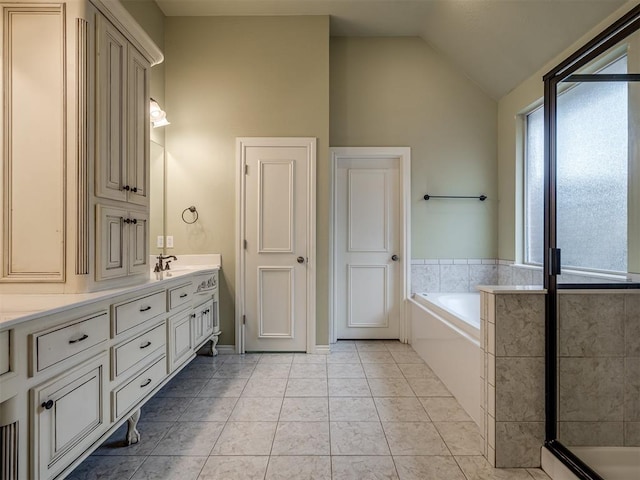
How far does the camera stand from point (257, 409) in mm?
2020

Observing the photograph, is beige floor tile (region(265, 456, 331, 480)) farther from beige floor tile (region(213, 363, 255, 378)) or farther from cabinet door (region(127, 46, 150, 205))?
cabinet door (region(127, 46, 150, 205))

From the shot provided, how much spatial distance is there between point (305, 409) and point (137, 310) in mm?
1167

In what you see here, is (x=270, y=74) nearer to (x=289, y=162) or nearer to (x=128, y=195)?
(x=289, y=162)

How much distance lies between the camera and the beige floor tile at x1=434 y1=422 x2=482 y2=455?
1626 mm

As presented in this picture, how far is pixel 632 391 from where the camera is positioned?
1403mm

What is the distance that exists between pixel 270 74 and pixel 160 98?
1035mm

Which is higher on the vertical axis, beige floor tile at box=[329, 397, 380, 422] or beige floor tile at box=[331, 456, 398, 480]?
beige floor tile at box=[329, 397, 380, 422]

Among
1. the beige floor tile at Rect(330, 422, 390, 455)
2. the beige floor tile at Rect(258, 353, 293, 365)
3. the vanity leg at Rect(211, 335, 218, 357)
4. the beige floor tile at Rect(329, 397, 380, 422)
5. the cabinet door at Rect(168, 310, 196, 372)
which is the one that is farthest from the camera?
the vanity leg at Rect(211, 335, 218, 357)

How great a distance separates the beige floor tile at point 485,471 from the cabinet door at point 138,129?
2.21 meters

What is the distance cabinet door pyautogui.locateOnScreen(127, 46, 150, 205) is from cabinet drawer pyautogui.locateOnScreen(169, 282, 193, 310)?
0.60 metres

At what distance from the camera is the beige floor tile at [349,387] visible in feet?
7.26

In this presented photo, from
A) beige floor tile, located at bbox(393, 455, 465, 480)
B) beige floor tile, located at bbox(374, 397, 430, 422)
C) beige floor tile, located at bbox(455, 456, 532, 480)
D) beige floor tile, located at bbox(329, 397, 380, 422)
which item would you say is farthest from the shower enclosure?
beige floor tile, located at bbox(329, 397, 380, 422)

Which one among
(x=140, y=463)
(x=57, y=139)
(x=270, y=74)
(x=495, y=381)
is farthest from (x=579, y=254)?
(x=270, y=74)

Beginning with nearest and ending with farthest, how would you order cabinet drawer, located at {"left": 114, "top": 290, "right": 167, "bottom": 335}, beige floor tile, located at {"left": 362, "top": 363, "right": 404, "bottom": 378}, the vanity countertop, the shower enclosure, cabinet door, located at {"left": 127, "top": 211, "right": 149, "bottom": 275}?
the vanity countertop
the shower enclosure
cabinet drawer, located at {"left": 114, "top": 290, "right": 167, "bottom": 335}
cabinet door, located at {"left": 127, "top": 211, "right": 149, "bottom": 275}
beige floor tile, located at {"left": 362, "top": 363, "right": 404, "bottom": 378}
